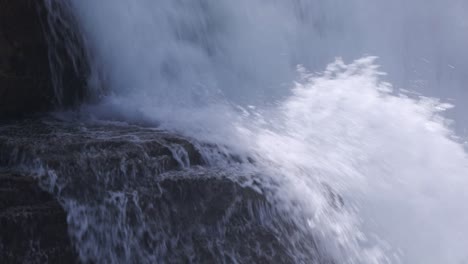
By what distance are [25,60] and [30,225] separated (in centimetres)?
222

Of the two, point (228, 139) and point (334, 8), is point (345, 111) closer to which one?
point (228, 139)

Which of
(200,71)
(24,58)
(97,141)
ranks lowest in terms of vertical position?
(200,71)

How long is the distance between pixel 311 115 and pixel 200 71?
85.6 inches

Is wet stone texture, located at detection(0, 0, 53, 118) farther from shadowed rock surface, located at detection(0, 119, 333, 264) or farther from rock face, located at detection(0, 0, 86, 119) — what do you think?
shadowed rock surface, located at detection(0, 119, 333, 264)

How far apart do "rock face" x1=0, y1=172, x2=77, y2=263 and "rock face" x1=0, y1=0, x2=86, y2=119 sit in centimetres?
161

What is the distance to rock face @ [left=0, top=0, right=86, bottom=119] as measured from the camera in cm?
464

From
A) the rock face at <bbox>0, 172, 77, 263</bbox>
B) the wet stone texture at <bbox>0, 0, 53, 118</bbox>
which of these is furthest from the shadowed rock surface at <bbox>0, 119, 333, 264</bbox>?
the wet stone texture at <bbox>0, 0, 53, 118</bbox>

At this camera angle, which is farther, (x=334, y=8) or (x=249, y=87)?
(x=334, y=8)

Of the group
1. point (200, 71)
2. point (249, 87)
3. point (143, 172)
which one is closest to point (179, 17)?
point (200, 71)

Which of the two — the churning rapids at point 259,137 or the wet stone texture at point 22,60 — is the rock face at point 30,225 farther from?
the wet stone texture at point 22,60

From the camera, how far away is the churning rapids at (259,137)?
360cm

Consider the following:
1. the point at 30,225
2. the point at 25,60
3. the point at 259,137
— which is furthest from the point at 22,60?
the point at 259,137

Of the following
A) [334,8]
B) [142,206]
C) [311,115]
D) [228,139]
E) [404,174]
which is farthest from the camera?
[334,8]

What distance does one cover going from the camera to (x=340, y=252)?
4172mm
